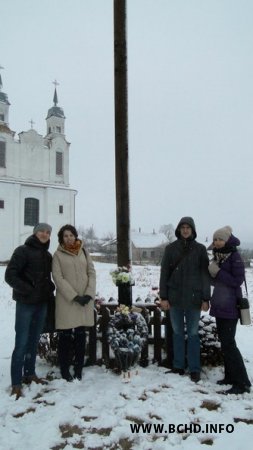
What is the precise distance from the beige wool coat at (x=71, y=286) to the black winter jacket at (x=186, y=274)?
3.55 feet

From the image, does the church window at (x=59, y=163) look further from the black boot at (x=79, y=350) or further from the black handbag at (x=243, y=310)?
the black handbag at (x=243, y=310)

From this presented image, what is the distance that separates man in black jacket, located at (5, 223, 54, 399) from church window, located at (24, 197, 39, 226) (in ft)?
96.8

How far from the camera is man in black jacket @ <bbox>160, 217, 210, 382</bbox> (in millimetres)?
4938

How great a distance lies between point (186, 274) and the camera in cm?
499

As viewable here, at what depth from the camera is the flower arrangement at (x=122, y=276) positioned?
5.35 m

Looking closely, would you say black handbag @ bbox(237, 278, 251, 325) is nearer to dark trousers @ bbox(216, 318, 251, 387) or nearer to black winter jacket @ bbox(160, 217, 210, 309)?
dark trousers @ bbox(216, 318, 251, 387)

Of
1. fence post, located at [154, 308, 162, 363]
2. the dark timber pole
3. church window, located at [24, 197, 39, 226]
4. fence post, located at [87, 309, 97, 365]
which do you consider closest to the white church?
church window, located at [24, 197, 39, 226]

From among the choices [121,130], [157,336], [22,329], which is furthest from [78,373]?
[121,130]

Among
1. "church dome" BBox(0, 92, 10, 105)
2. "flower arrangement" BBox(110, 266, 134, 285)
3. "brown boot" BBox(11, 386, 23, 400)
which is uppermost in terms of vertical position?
"church dome" BBox(0, 92, 10, 105)

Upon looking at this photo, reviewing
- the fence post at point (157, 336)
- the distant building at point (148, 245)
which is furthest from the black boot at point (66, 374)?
the distant building at point (148, 245)

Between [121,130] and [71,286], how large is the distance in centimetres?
273

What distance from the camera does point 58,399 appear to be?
4.34 meters

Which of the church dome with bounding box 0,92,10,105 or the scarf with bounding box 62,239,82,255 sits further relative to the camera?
the church dome with bounding box 0,92,10,105

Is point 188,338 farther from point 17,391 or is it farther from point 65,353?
point 17,391
